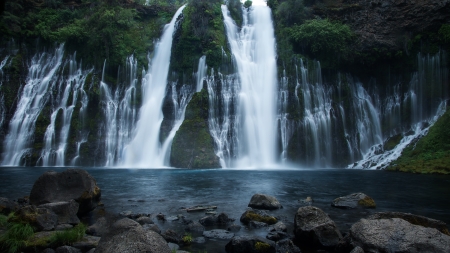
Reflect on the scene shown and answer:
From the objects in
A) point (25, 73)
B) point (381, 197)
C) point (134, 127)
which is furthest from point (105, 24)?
point (381, 197)

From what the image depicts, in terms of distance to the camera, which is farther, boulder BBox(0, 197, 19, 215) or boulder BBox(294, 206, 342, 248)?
boulder BBox(0, 197, 19, 215)

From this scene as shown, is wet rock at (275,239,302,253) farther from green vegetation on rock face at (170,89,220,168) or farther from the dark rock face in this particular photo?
the dark rock face

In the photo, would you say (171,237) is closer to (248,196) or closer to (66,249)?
(66,249)

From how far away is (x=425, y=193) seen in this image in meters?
14.6

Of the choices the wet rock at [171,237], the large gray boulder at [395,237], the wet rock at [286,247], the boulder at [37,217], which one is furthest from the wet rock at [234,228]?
the boulder at [37,217]

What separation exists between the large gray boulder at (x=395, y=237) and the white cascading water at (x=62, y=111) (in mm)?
32365

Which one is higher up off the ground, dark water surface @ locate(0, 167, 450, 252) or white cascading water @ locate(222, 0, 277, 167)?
white cascading water @ locate(222, 0, 277, 167)

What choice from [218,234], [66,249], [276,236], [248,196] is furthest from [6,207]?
[248,196]

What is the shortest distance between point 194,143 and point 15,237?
24442mm

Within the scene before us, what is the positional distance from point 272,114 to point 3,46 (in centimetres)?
3340

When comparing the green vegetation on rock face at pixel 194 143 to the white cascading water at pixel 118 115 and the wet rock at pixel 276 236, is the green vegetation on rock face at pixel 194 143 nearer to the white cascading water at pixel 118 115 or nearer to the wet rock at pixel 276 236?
the white cascading water at pixel 118 115

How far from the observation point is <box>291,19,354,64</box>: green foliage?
3622cm

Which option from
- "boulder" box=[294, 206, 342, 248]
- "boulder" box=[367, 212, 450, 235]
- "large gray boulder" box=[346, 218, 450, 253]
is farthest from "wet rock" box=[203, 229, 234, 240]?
"boulder" box=[367, 212, 450, 235]

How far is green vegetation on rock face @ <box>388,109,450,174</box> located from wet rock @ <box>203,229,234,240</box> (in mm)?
21225
